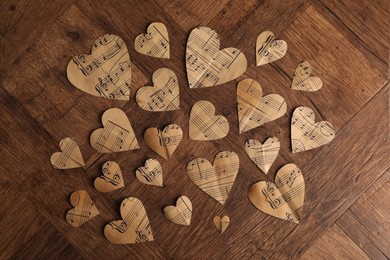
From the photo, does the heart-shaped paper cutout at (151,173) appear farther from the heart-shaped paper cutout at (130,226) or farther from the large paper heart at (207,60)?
the large paper heart at (207,60)

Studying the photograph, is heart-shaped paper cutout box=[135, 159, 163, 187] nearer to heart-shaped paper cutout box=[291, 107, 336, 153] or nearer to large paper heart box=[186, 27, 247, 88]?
large paper heart box=[186, 27, 247, 88]

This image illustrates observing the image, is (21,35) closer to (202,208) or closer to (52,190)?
(52,190)

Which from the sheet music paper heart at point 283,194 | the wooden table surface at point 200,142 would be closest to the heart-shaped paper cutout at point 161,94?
the wooden table surface at point 200,142

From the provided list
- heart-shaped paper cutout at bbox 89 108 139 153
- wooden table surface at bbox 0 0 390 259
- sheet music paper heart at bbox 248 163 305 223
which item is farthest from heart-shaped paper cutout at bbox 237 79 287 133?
heart-shaped paper cutout at bbox 89 108 139 153

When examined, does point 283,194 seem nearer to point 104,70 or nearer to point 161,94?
point 161,94

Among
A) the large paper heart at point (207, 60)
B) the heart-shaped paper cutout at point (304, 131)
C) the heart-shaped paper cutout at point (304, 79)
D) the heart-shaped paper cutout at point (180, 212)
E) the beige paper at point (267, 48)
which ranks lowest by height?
the heart-shaped paper cutout at point (304, 131)

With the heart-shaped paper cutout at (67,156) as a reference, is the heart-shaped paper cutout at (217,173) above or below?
below

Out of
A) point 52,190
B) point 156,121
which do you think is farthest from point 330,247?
point 52,190
